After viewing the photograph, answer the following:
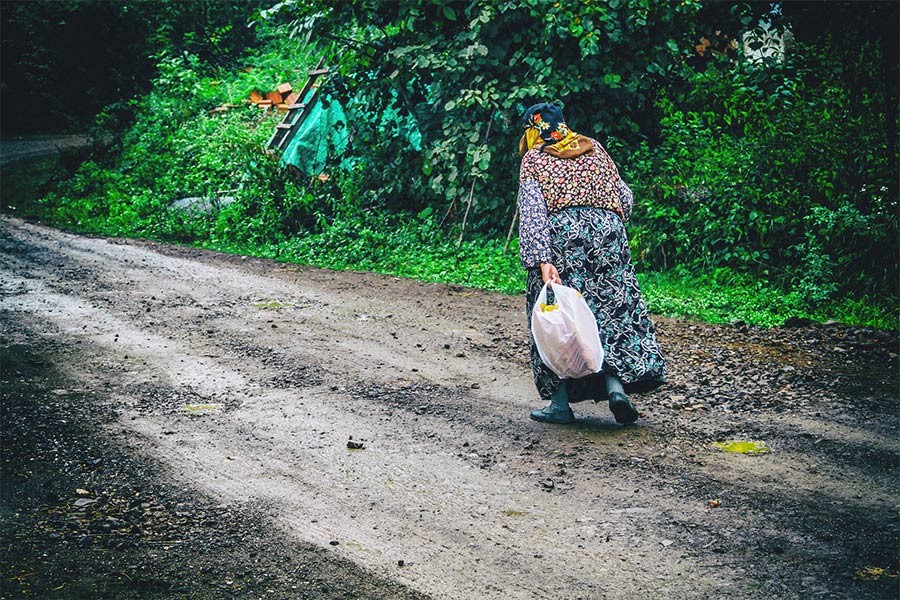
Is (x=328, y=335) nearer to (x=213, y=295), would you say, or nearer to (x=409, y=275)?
(x=213, y=295)

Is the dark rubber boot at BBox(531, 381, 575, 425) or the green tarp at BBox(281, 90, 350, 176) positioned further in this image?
the green tarp at BBox(281, 90, 350, 176)

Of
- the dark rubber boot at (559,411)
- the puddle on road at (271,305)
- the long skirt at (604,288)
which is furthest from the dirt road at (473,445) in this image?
the long skirt at (604,288)

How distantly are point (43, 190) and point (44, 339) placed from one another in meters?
11.5

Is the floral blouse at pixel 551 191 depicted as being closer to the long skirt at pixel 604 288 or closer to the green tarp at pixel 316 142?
the long skirt at pixel 604 288

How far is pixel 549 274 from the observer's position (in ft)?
17.6

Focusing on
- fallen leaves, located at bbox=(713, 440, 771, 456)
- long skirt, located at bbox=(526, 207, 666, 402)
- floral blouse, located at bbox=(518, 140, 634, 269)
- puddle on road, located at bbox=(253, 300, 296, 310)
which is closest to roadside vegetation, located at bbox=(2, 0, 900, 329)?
puddle on road, located at bbox=(253, 300, 296, 310)

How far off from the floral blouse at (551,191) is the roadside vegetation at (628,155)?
3.29 meters

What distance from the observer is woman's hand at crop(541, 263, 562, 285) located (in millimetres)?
5355

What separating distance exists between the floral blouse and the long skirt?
0.21ft

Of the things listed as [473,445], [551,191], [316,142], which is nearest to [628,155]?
[316,142]

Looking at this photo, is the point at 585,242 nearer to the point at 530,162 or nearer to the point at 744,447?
the point at 530,162

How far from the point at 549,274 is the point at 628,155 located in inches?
246

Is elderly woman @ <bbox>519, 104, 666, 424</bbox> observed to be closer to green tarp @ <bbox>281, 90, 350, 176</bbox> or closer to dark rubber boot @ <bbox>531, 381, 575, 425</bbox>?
dark rubber boot @ <bbox>531, 381, 575, 425</bbox>

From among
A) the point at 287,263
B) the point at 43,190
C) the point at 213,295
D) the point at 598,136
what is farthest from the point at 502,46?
the point at 43,190
